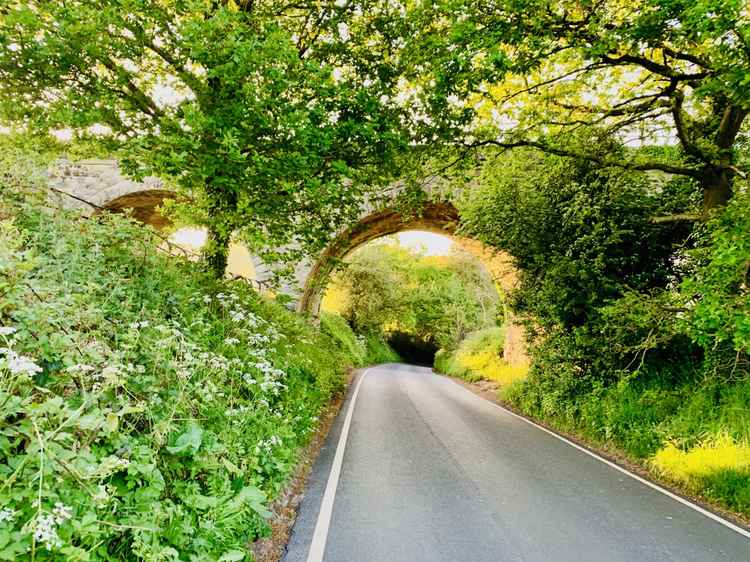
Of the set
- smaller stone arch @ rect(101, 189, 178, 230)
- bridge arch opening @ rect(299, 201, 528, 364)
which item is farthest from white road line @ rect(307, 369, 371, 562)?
smaller stone arch @ rect(101, 189, 178, 230)

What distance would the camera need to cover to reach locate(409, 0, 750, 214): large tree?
564 centimetres

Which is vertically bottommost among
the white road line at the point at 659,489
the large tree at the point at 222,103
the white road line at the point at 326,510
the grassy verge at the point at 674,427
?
the white road line at the point at 326,510

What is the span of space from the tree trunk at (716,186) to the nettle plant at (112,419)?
28.4ft

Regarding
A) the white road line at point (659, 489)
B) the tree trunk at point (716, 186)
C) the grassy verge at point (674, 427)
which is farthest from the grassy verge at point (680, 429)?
the tree trunk at point (716, 186)

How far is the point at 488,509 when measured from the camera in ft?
16.3

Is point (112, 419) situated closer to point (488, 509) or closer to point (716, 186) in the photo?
point (488, 509)

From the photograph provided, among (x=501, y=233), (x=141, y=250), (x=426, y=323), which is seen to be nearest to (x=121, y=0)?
(x=141, y=250)

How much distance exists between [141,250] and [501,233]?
828 cm

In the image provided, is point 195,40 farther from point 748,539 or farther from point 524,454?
point 748,539

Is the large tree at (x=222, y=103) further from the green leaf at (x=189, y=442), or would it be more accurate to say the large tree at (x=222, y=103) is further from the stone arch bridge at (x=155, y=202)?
the stone arch bridge at (x=155, y=202)

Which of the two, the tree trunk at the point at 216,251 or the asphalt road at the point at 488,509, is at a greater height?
the tree trunk at the point at 216,251

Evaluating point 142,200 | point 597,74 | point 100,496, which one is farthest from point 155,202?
point 100,496

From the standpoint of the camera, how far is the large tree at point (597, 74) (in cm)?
564

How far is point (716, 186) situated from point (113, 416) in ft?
33.1
